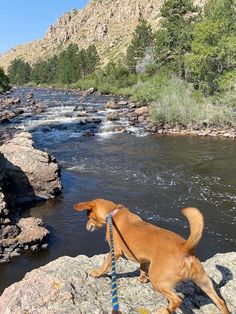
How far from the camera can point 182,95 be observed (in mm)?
32188

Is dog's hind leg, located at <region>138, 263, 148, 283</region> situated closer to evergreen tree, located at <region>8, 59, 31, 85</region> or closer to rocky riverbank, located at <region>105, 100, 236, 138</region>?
rocky riverbank, located at <region>105, 100, 236, 138</region>

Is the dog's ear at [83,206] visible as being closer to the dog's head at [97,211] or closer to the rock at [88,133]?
the dog's head at [97,211]

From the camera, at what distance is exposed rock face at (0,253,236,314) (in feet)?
15.5

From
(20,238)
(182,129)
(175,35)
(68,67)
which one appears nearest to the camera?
(20,238)

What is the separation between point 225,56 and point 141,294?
3128 centimetres

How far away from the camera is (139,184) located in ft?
58.1

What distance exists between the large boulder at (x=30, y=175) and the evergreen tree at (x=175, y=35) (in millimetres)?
35651

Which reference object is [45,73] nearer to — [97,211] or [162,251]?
[97,211]

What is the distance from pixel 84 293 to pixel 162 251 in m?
1.17

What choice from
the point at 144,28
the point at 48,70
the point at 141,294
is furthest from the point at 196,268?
the point at 48,70

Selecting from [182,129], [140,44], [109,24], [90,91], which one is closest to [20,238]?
[182,129]

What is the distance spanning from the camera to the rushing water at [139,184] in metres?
12.1

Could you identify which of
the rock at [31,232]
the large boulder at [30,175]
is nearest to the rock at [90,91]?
the large boulder at [30,175]

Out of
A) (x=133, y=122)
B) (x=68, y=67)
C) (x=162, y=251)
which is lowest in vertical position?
(x=133, y=122)
